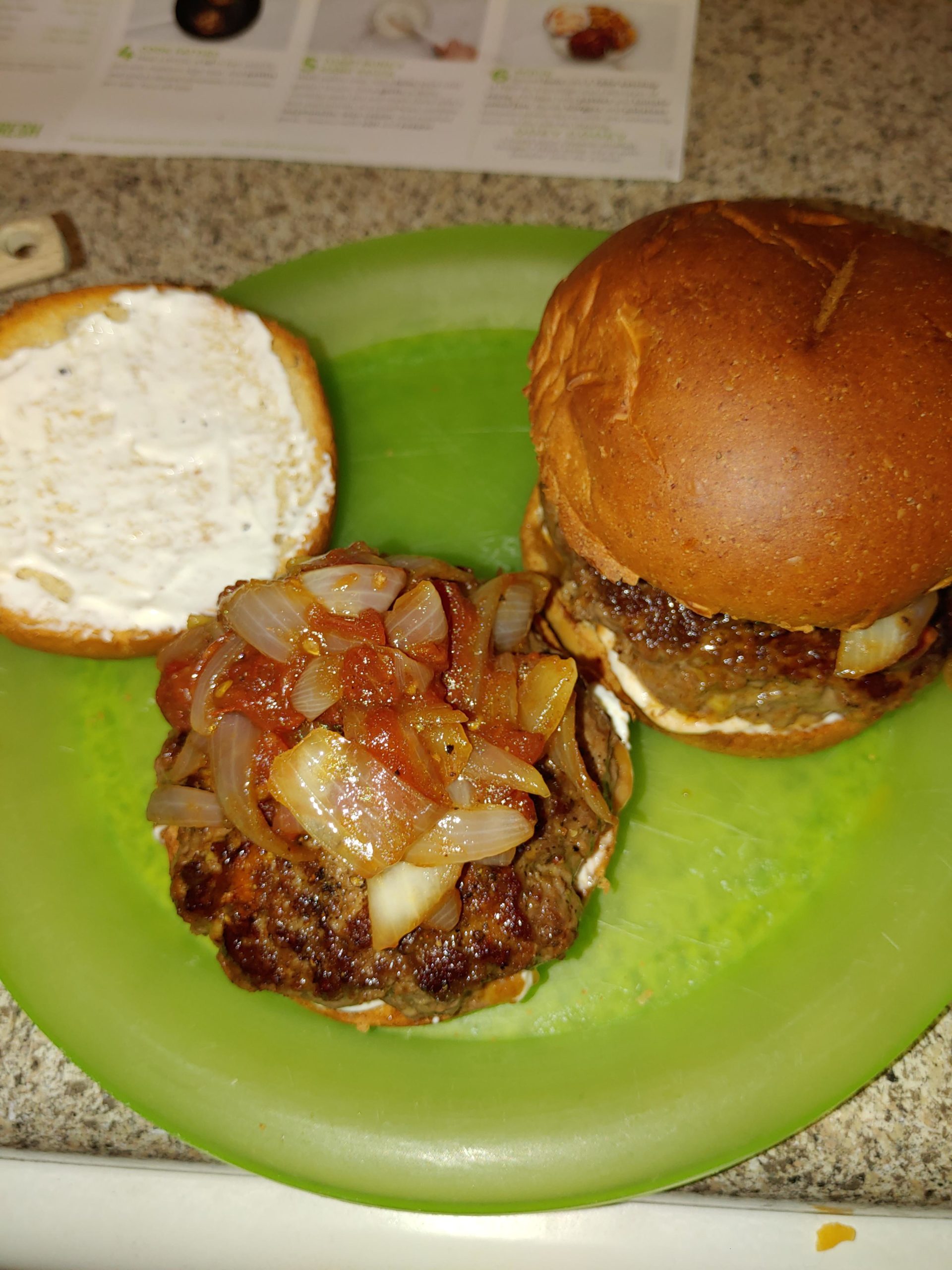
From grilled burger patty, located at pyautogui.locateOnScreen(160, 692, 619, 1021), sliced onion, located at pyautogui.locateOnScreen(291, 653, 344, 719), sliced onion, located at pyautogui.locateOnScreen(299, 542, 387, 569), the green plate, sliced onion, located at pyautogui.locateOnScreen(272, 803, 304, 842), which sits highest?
sliced onion, located at pyautogui.locateOnScreen(299, 542, 387, 569)

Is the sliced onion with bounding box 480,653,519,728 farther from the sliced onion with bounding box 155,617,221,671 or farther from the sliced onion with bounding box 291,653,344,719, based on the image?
the sliced onion with bounding box 155,617,221,671

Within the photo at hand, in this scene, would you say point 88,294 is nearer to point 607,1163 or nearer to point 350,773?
point 350,773

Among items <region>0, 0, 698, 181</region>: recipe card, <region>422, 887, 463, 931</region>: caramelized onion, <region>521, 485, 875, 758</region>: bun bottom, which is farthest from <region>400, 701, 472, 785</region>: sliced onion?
<region>0, 0, 698, 181</region>: recipe card

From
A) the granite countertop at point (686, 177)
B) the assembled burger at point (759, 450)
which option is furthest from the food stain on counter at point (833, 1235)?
the granite countertop at point (686, 177)

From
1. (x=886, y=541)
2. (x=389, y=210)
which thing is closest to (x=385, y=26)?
(x=389, y=210)

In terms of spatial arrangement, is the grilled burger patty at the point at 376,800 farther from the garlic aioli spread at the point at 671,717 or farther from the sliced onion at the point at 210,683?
the garlic aioli spread at the point at 671,717

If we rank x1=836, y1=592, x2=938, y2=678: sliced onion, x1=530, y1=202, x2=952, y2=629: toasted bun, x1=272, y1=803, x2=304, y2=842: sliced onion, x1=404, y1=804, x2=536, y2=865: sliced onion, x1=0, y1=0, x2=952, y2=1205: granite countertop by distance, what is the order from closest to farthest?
x1=530, y1=202, x2=952, y2=629: toasted bun → x1=404, y1=804, x2=536, y2=865: sliced onion → x1=272, y1=803, x2=304, y2=842: sliced onion → x1=836, y1=592, x2=938, y2=678: sliced onion → x1=0, y1=0, x2=952, y2=1205: granite countertop
